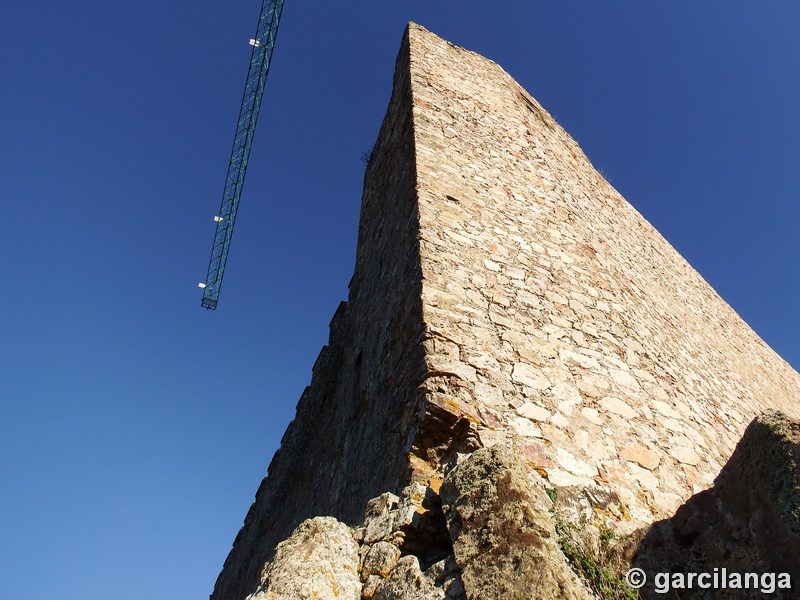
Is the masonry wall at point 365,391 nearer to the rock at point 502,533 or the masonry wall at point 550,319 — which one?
the masonry wall at point 550,319

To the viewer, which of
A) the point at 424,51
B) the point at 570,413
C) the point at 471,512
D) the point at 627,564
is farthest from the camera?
the point at 424,51

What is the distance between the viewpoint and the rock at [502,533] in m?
1.71

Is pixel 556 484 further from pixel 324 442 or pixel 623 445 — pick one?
pixel 324 442

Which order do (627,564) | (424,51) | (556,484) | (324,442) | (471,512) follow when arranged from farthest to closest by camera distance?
(424,51) < (324,442) < (556,484) < (627,564) < (471,512)

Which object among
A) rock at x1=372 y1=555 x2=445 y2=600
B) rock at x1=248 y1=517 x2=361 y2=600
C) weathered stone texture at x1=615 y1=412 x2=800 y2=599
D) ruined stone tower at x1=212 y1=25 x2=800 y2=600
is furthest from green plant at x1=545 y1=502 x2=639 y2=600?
rock at x1=248 y1=517 x2=361 y2=600

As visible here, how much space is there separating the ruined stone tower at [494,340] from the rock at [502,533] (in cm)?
47

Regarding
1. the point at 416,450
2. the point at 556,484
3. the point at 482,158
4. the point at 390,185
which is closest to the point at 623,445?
the point at 556,484

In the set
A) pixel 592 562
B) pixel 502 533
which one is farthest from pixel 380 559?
pixel 592 562

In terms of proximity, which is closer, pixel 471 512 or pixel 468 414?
pixel 471 512

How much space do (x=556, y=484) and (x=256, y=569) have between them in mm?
4265

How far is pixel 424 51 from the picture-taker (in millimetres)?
6430

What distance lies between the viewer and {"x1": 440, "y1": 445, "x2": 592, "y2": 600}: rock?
1706 millimetres

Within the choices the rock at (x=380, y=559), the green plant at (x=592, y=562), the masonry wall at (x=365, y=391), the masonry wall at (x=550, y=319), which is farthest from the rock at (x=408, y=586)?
the masonry wall at (x=550, y=319)

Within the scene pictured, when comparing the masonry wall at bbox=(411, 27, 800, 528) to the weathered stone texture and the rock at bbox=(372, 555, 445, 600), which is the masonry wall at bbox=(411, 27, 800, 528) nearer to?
the weathered stone texture
